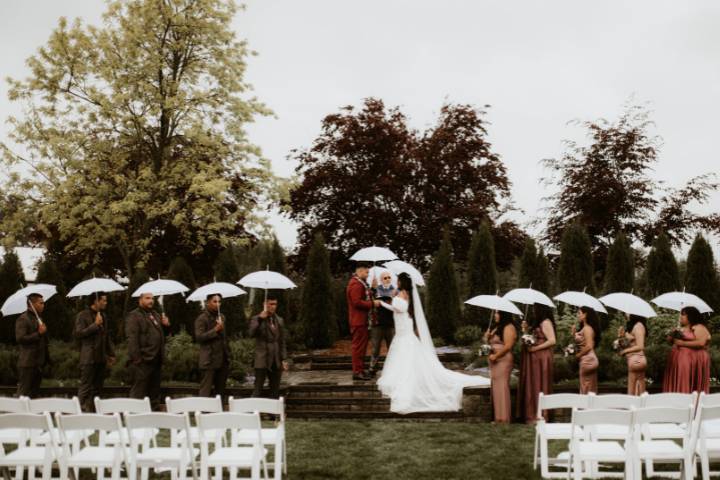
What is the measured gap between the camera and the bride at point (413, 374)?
11.6 meters

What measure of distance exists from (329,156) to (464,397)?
14.2 m

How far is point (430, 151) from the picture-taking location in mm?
23750

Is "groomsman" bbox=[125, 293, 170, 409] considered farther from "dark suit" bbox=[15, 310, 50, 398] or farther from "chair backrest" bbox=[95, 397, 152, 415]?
"chair backrest" bbox=[95, 397, 152, 415]

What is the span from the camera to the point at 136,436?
777 centimetres

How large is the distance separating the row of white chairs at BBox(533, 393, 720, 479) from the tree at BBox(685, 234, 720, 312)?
Answer: 11331 millimetres

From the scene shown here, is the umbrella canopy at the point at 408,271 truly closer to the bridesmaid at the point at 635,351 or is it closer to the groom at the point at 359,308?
the groom at the point at 359,308

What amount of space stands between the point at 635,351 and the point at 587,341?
66 cm

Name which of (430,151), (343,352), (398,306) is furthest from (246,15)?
(398,306)

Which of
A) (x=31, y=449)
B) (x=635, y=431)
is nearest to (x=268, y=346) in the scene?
(x=31, y=449)

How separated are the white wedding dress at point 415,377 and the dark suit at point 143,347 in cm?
358

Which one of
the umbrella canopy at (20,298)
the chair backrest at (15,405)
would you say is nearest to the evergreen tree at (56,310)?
the umbrella canopy at (20,298)

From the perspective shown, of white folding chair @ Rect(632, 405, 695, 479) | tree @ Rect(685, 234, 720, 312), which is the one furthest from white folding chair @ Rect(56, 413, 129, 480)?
tree @ Rect(685, 234, 720, 312)

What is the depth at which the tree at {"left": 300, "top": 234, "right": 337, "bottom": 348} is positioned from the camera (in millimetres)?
18984

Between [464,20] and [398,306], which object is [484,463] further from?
[464,20]
